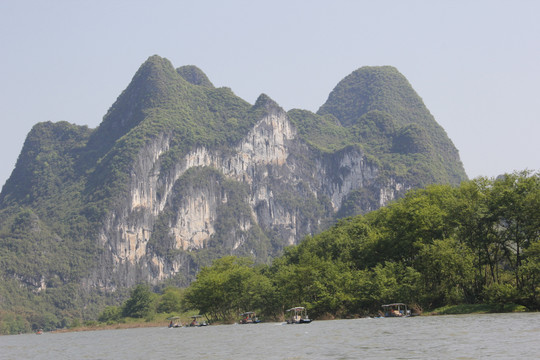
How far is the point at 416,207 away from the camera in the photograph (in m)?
73.9

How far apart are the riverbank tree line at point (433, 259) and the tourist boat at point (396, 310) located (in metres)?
0.98

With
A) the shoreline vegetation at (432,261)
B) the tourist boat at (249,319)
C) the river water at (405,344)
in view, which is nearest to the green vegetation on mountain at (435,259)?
the shoreline vegetation at (432,261)

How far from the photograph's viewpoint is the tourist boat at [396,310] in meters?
68.1

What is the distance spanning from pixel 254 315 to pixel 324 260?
1372 cm

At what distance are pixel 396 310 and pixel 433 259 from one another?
7.44 m

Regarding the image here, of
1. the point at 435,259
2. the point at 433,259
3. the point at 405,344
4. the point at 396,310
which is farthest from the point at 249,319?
the point at 405,344

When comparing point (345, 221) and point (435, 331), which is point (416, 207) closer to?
point (435, 331)

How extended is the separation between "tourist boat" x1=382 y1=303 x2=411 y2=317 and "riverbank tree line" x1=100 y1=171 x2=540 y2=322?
975mm

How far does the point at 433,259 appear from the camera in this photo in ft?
216

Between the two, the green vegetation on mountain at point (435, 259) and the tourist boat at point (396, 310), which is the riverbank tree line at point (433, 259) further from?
the tourist boat at point (396, 310)

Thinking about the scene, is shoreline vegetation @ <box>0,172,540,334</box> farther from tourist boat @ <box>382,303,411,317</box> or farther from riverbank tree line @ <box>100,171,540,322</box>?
tourist boat @ <box>382,303,411,317</box>

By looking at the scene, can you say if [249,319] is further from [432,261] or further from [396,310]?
[432,261]

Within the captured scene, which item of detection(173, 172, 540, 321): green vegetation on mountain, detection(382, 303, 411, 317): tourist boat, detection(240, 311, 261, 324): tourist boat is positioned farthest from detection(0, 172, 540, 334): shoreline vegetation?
detection(240, 311, 261, 324): tourist boat

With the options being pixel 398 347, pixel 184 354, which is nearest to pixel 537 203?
pixel 398 347
